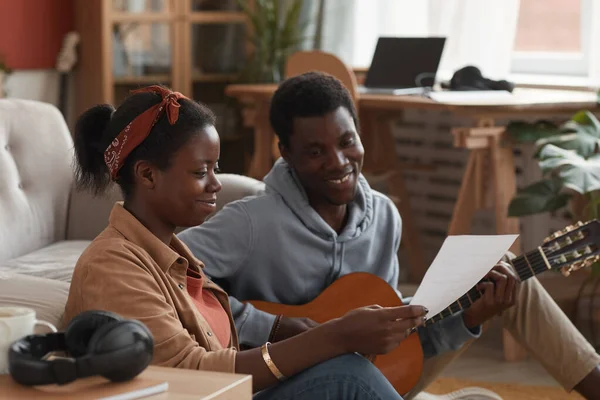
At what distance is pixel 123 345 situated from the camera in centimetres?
114

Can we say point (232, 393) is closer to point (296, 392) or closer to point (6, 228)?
point (296, 392)

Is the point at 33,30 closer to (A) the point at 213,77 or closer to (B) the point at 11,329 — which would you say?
(A) the point at 213,77

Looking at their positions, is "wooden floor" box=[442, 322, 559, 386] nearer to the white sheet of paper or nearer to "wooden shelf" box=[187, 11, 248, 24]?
the white sheet of paper

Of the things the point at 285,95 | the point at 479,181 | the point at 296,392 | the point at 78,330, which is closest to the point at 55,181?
the point at 285,95

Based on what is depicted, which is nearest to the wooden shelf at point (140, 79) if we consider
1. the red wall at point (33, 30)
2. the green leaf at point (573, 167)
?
the red wall at point (33, 30)

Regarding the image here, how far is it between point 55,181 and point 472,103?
3.95 ft

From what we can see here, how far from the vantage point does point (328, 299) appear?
1.98m

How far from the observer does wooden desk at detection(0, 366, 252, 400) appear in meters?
1.14

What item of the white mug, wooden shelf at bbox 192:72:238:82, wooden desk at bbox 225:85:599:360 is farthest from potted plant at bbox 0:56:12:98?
the white mug

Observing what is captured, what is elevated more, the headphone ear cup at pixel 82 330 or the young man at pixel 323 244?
the headphone ear cup at pixel 82 330

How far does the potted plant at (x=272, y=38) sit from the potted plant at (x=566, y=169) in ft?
5.08

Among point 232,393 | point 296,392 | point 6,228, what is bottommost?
point 6,228

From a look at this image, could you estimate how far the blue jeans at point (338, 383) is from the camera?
1496 millimetres

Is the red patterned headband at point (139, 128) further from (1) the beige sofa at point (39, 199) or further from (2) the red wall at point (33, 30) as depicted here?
(2) the red wall at point (33, 30)
